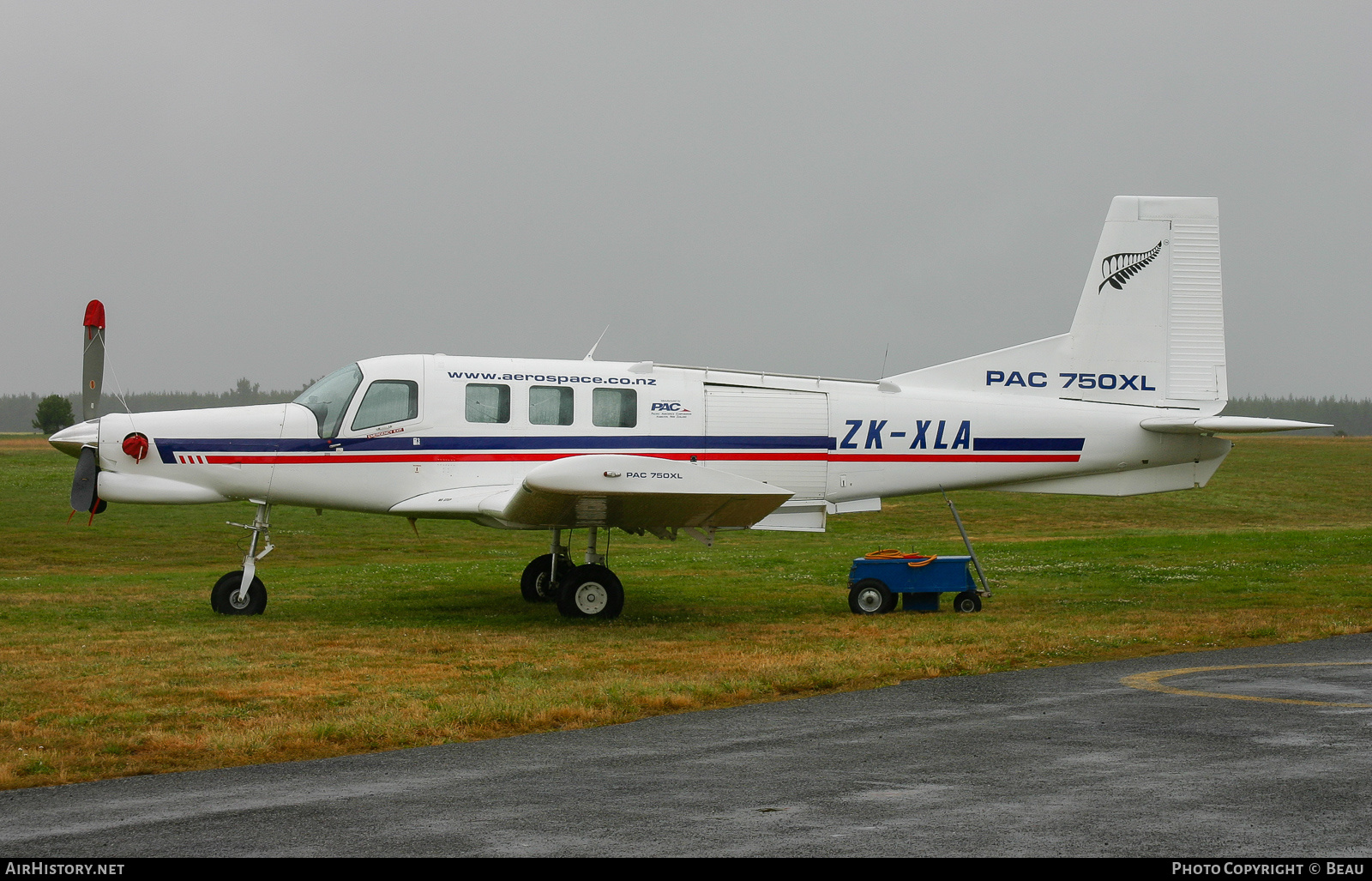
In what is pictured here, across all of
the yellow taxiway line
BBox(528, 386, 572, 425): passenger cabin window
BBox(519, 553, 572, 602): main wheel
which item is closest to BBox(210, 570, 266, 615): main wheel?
BBox(519, 553, 572, 602): main wheel

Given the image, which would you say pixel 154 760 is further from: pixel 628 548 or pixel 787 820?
Result: pixel 628 548

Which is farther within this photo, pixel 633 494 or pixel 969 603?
pixel 969 603

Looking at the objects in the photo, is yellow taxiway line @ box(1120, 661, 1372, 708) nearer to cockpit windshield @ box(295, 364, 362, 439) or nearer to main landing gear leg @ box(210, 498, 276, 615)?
cockpit windshield @ box(295, 364, 362, 439)

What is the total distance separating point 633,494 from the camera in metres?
13.6

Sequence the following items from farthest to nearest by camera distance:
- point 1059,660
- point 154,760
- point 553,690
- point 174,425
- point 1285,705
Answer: point 174,425 → point 1059,660 → point 553,690 → point 1285,705 → point 154,760

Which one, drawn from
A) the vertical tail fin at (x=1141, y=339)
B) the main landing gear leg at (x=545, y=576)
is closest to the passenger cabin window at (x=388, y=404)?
the main landing gear leg at (x=545, y=576)

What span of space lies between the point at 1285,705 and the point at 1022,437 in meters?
7.21

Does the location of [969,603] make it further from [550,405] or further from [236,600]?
[236,600]

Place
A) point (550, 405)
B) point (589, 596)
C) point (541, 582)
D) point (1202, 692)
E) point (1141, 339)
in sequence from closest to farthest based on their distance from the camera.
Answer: point (1202, 692) → point (589, 596) → point (550, 405) → point (1141, 339) → point (541, 582)

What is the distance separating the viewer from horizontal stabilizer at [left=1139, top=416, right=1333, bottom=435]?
15.1 metres

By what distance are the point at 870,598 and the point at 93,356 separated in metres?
10.1

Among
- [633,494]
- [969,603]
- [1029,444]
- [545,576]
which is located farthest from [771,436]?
[545,576]
